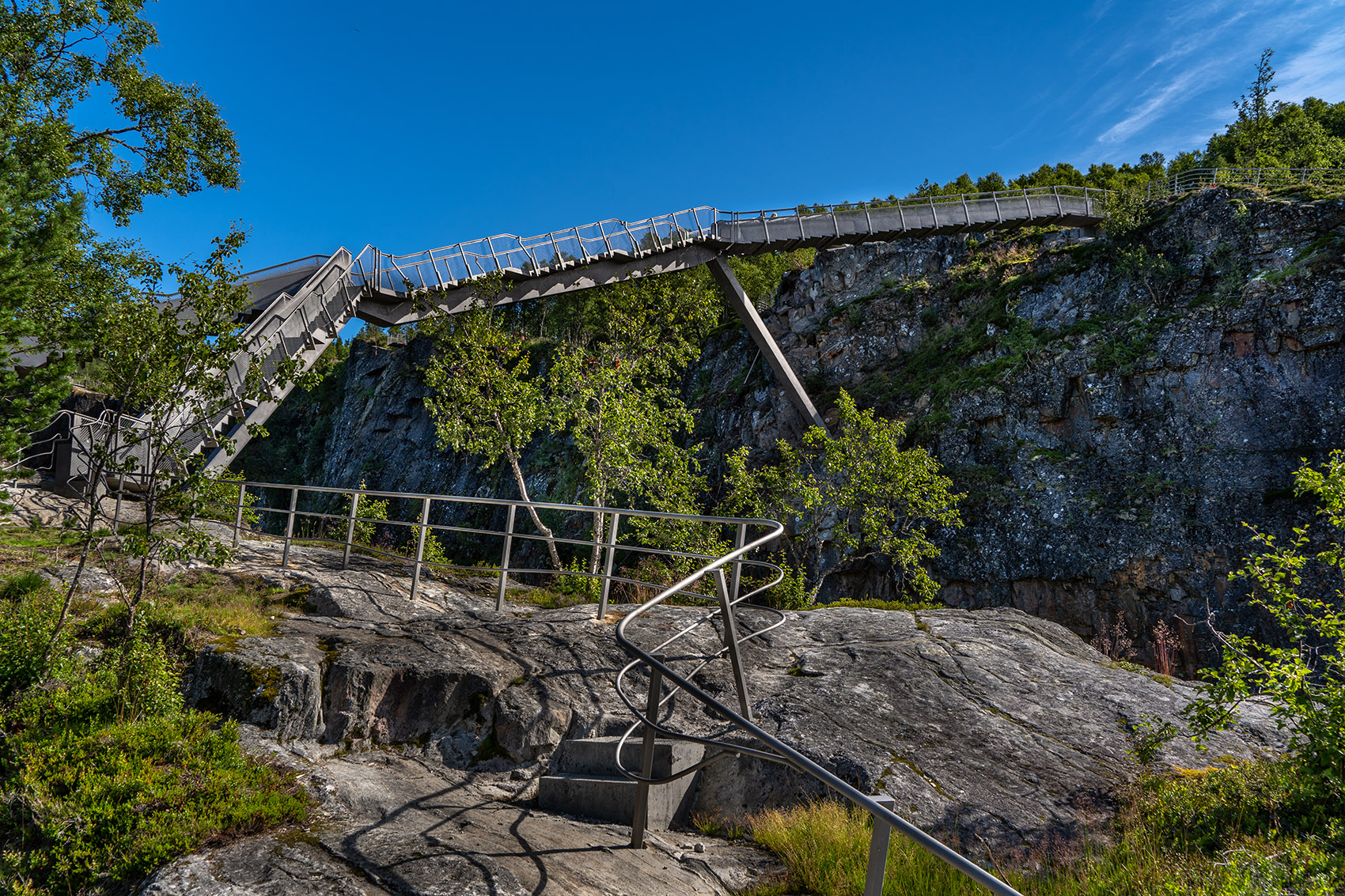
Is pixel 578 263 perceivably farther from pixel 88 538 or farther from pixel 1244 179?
pixel 1244 179

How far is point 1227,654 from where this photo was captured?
5.19 m

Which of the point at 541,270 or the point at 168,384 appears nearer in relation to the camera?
the point at 168,384

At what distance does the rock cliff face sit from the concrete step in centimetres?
1221

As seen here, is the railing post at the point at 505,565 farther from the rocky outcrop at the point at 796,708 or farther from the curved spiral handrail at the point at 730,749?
the curved spiral handrail at the point at 730,749

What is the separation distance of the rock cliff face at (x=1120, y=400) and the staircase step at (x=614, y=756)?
484 inches

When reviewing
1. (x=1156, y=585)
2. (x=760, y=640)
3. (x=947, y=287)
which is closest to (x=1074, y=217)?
(x=947, y=287)

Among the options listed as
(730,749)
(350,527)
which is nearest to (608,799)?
(730,749)

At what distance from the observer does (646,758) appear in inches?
166

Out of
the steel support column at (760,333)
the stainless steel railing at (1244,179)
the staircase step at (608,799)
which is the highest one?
the stainless steel railing at (1244,179)

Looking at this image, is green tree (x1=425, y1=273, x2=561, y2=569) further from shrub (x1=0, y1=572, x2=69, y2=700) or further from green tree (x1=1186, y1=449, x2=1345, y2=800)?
green tree (x1=1186, y1=449, x2=1345, y2=800)

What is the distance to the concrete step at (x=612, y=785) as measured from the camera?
5059mm

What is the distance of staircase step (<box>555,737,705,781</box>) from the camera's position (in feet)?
16.7

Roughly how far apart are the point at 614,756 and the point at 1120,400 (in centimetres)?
1807

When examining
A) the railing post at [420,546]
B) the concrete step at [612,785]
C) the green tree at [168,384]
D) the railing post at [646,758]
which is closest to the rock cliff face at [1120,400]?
the concrete step at [612,785]
